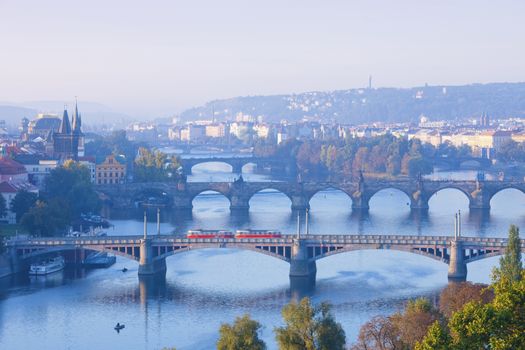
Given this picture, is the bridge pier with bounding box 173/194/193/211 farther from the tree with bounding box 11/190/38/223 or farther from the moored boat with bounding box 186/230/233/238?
the moored boat with bounding box 186/230/233/238

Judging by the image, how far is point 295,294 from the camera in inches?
1289

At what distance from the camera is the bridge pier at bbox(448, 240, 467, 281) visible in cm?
3460

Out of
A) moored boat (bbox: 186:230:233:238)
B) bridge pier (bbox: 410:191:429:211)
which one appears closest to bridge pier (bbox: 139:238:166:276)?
moored boat (bbox: 186:230:233:238)

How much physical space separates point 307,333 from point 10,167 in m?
30.7

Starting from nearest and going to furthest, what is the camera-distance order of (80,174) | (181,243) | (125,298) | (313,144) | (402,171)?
(125,298) < (181,243) < (80,174) < (402,171) < (313,144)

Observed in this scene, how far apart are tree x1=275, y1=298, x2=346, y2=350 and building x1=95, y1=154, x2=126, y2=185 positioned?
3943 centimetres

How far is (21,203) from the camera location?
141ft

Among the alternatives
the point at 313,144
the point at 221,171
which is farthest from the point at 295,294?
the point at 313,144

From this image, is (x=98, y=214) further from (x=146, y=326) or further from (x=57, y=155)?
(x=146, y=326)

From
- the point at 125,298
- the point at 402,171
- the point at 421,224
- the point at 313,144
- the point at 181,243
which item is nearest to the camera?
the point at 125,298

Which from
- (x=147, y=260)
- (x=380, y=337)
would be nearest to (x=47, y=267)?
(x=147, y=260)

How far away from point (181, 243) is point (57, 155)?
89.2 feet

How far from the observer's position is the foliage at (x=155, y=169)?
2416 inches

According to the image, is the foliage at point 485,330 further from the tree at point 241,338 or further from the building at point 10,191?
the building at point 10,191
